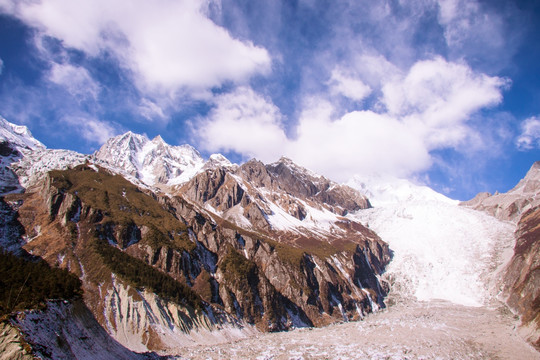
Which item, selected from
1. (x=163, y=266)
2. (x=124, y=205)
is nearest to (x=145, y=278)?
(x=163, y=266)

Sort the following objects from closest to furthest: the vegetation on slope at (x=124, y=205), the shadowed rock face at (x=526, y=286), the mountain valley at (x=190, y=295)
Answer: the mountain valley at (x=190, y=295)
the shadowed rock face at (x=526, y=286)
the vegetation on slope at (x=124, y=205)

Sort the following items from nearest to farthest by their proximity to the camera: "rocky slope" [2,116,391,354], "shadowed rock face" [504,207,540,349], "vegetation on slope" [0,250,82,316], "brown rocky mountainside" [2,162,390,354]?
"vegetation on slope" [0,250,82,316], "brown rocky mountainside" [2,162,390,354], "rocky slope" [2,116,391,354], "shadowed rock face" [504,207,540,349]

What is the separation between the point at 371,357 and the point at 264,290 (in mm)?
74262

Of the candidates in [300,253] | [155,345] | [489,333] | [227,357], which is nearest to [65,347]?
[227,357]

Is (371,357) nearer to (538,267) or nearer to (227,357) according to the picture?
(227,357)

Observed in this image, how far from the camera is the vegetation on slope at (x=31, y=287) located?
3772cm

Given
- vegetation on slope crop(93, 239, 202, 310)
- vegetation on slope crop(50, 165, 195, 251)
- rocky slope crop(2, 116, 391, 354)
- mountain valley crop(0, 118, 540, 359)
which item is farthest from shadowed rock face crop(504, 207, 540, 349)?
vegetation on slope crop(50, 165, 195, 251)

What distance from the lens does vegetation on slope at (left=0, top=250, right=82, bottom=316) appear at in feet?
124

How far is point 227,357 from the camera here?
63.8m

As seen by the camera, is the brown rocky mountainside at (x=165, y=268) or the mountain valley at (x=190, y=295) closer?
the mountain valley at (x=190, y=295)

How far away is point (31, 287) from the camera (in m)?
44.8

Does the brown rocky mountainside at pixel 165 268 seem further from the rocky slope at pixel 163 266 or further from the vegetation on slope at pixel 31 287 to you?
the vegetation on slope at pixel 31 287

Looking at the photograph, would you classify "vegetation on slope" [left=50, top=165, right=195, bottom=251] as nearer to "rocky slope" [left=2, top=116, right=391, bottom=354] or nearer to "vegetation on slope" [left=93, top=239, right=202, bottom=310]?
"rocky slope" [left=2, top=116, right=391, bottom=354]

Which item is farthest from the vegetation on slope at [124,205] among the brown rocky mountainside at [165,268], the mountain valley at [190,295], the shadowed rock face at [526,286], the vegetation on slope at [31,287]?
the shadowed rock face at [526,286]
